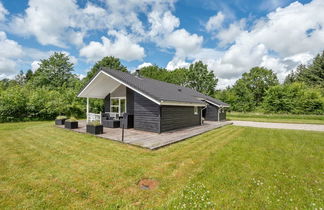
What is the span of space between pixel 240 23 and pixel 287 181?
13900 mm

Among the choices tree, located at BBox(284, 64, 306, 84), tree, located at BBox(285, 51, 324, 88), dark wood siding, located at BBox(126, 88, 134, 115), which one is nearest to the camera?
dark wood siding, located at BBox(126, 88, 134, 115)

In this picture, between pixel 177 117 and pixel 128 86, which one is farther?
pixel 177 117

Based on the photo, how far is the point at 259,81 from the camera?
35.4 m

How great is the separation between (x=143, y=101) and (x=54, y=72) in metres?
32.4

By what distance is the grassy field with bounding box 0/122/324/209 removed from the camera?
8.00 ft

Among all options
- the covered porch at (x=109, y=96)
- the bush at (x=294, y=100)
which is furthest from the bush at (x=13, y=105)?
the bush at (x=294, y=100)

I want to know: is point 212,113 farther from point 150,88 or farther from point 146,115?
point 146,115

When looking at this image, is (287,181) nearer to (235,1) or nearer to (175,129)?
(175,129)

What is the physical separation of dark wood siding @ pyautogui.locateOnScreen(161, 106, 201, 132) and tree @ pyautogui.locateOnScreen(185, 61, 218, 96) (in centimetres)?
2489

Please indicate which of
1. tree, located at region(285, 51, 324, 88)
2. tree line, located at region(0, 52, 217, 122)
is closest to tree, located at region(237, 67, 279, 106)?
tree, located at region(285, 51, 324, 88)

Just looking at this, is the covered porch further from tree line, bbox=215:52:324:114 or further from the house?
tree line, bbox=215:52:324:114

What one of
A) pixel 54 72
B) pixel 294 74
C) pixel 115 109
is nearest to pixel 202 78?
pixel 115 109

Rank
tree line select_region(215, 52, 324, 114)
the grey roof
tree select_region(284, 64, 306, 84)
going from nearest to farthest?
the grey roof
tree line select_region(215, 52, 324, 114)
tree select_region(284, 64, 306, 84)

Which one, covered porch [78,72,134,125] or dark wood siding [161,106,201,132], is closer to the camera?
dark wood siding [161,106,201,132]
